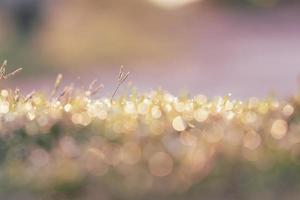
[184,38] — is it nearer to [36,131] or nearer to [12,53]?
[12,53]

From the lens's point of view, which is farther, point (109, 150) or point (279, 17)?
point (279, 17)

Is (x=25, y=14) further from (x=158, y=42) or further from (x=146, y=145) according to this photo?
(x=146, y=145)

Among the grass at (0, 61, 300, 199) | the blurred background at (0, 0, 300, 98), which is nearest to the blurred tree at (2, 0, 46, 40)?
the blurred background at (0, 0, 300, 98)

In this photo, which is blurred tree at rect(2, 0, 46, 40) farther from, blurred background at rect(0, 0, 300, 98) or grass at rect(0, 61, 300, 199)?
grass at rect(0, 61, 300, 199)

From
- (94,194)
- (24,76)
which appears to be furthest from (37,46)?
(94,194)

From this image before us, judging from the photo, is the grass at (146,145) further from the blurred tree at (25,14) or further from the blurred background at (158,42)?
the blurred tree at (25,14)

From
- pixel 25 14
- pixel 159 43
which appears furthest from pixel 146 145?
pixel 25 14

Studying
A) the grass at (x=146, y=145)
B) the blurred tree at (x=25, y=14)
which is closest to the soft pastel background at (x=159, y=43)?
the blurred tree at (x=25, y=14)

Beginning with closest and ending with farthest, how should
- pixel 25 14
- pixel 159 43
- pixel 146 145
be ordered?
pixel 146 145, pixel 159 43, pixel 25 14
